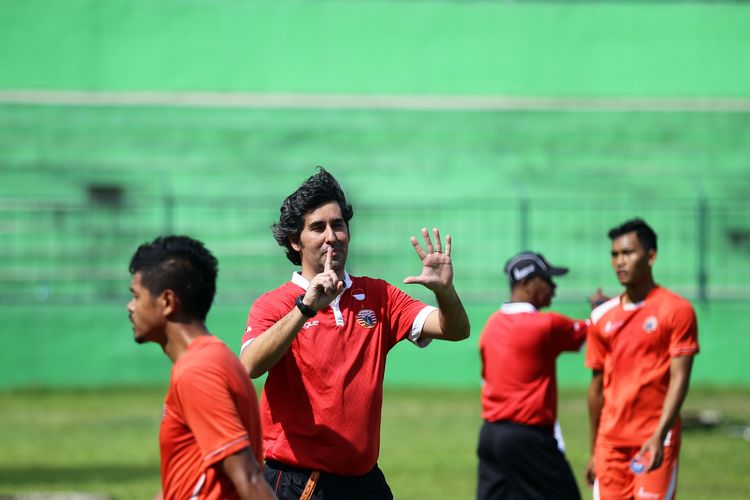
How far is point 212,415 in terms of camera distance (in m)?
4.13

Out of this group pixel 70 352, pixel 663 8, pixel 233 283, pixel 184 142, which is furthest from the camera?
pixel 663 8

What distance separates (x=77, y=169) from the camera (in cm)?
2256

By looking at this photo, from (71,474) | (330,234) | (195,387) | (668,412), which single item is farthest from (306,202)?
(71,474)

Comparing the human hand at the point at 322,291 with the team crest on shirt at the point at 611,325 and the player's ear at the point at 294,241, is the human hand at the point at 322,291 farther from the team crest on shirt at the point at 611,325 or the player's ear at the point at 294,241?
the team crest on shirt at the point at 611,325

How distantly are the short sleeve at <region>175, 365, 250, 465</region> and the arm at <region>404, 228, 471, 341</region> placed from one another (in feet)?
4.35

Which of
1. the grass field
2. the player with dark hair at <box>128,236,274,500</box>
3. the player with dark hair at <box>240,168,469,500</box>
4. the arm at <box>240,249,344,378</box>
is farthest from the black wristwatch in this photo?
the grass field

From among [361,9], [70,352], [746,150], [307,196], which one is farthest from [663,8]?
[307,196]

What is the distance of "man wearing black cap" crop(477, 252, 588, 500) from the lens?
26.5ft

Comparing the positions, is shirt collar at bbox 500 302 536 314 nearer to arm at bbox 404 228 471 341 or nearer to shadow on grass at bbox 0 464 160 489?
arm at bbox 404 228 471 341

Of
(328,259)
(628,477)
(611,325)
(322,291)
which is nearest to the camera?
(322,291)

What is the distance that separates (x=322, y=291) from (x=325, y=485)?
90 centimetres

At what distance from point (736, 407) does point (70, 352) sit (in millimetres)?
10217

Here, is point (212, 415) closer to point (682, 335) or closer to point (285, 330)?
point (285, 330)

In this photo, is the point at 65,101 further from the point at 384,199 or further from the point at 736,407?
the point at 736,407
